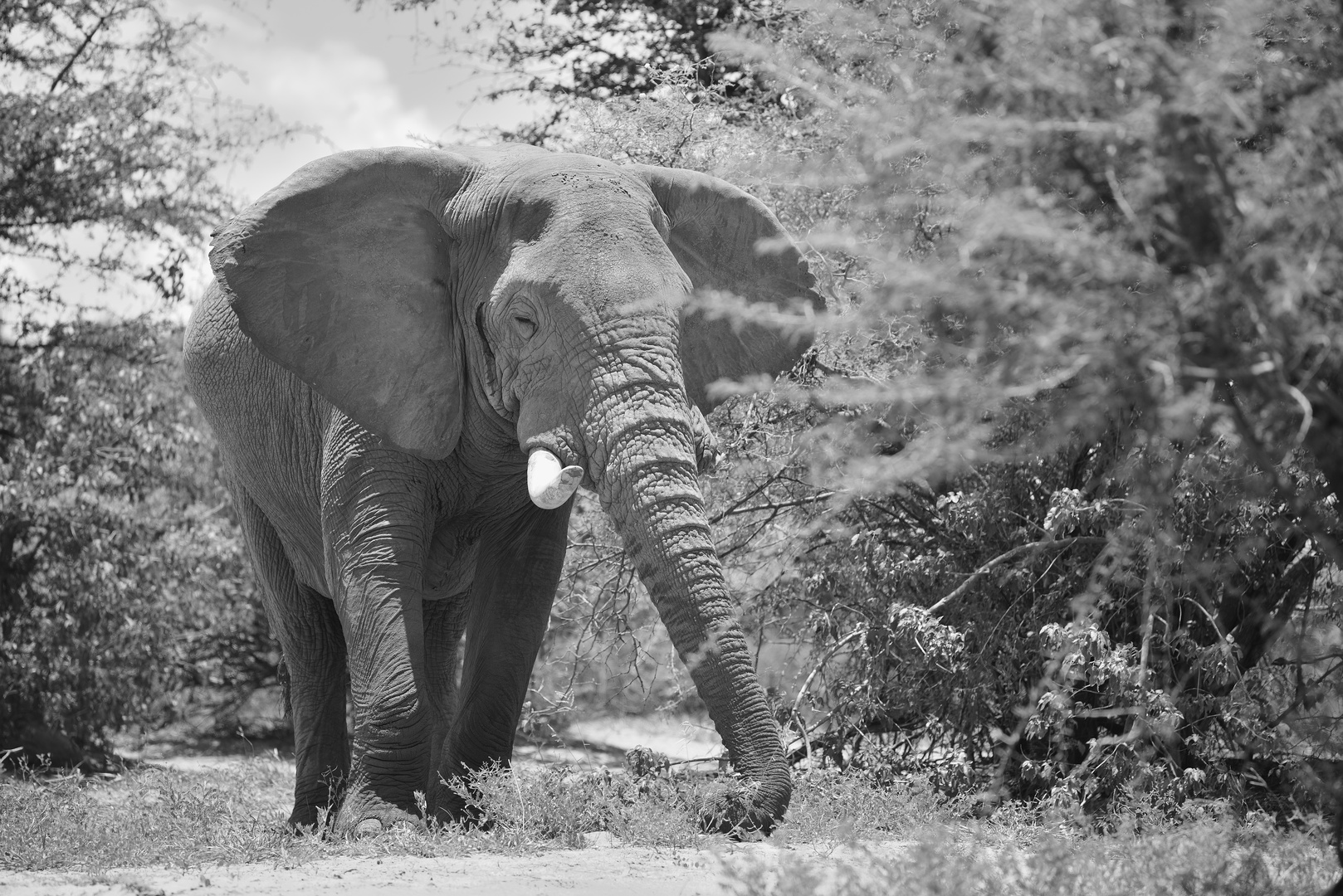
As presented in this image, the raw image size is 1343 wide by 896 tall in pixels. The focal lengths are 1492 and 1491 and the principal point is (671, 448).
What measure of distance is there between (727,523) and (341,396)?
11.1ft

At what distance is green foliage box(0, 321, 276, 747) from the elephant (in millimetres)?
5128

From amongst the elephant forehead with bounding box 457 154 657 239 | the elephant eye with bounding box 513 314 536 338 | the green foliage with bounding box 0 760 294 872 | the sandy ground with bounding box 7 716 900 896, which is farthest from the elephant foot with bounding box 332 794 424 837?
the elephant forehead with bounding box 457 154 657 239

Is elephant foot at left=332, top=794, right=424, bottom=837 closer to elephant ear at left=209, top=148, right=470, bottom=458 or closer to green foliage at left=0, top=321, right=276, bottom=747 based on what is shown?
elephant ear at left=209, top=148, right=470, bottom=458

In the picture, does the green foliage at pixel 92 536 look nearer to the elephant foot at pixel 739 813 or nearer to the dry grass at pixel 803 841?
the dry grass at pixel 803 841

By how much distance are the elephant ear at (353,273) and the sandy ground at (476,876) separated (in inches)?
72.1

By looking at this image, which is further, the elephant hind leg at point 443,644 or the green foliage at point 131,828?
the elephant hind leg at point 443,644

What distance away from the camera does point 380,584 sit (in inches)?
237

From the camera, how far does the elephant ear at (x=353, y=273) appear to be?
20.4 feet

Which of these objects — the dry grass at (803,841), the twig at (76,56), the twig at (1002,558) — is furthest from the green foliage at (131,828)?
the twig at (76,56)

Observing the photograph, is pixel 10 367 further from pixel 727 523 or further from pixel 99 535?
pixel 727 523

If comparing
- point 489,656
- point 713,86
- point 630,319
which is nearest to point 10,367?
point 713,86

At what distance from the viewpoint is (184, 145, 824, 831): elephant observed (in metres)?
5.56

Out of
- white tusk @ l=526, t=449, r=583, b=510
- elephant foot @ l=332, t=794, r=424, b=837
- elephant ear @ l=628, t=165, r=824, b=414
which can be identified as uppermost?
elephant ear @ l=628, t=165, r=824, b=414

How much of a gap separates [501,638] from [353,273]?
173cm
